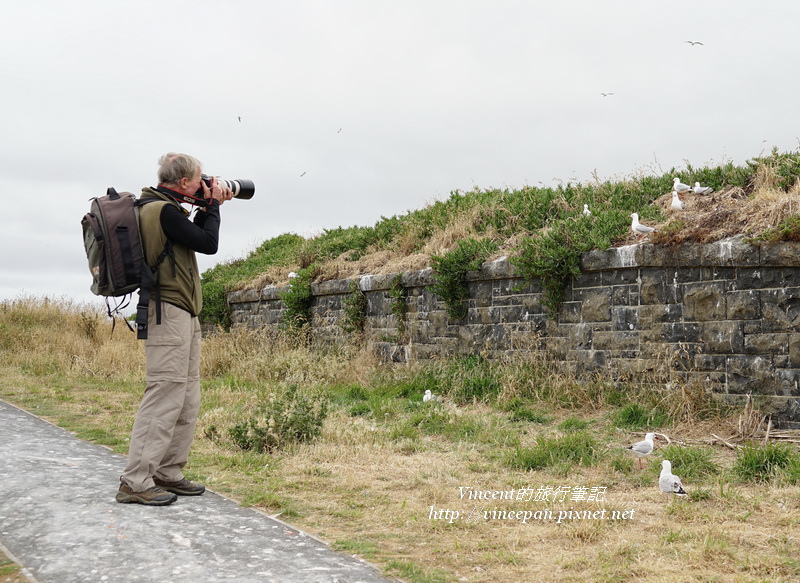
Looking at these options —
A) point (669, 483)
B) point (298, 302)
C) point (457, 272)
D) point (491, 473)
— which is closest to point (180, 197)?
point (491, 473)

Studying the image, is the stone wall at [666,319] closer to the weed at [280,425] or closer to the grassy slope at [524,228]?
the grassy slope at [524,228]

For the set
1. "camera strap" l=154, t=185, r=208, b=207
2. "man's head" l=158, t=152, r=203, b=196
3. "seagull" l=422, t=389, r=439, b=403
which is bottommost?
"seagull" l=422, t=389, r=439, b=403

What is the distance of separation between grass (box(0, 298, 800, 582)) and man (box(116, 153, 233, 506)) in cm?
82

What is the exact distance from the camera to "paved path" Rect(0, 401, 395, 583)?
3.84m

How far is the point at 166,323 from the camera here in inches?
199

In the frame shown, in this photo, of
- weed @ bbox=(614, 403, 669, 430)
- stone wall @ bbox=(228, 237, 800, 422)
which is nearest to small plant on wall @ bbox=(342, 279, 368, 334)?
stone wall @ bbox=(228, 237, 800, 422)

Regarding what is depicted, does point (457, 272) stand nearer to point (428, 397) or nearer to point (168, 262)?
point (428, 397)

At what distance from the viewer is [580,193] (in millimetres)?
13195

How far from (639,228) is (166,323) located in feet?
21.4

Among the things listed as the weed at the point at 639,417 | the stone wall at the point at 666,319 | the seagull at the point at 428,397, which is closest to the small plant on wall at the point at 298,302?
the stone wall at the point at 666,319

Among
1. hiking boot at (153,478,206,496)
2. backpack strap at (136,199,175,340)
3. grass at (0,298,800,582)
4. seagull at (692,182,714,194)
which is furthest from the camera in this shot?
seagull at (692,182,714,194)

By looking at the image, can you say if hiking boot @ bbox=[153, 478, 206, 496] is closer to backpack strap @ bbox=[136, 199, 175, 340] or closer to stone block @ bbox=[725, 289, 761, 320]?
backpack strap @ bbox=[136, 199, 175, 340]

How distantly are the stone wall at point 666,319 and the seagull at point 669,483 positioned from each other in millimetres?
2820

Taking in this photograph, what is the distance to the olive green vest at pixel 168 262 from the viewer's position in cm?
504
